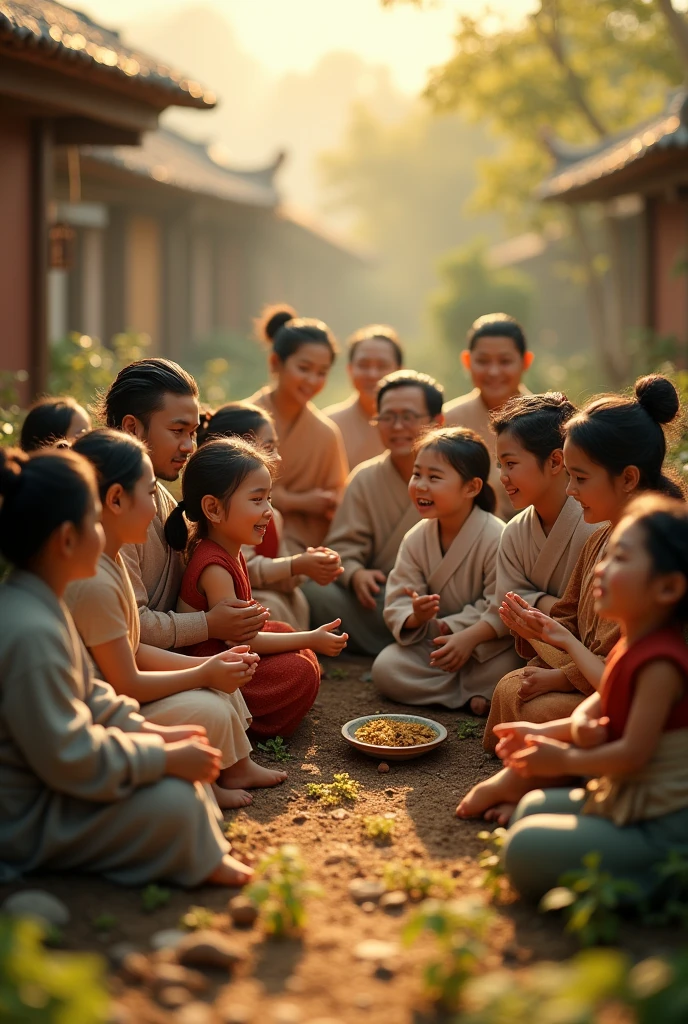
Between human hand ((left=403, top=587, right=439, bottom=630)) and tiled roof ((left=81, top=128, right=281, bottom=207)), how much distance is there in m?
8.20

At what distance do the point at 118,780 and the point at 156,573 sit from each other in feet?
4.60

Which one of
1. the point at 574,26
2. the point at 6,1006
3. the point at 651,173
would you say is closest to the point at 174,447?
the point at 6,1006

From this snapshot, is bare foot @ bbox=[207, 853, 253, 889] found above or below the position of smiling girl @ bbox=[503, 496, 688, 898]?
below

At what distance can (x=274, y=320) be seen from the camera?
6.93 metres

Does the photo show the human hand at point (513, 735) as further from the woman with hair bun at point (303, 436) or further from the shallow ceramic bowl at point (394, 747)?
the woman with hair bun at point (303, 436)

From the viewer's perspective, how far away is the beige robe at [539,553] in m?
4.52

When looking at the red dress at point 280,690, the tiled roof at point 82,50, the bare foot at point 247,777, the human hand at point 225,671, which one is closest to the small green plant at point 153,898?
the human hand at point 225,671

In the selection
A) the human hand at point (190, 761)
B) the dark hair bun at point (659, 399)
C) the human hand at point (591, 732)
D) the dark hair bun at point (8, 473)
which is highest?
the dark hair bun at point (659, 399)

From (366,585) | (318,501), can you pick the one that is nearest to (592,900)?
(366,585)

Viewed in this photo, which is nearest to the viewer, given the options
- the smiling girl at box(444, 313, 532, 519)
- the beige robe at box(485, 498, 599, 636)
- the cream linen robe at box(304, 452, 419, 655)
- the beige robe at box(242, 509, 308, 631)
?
the beige robe at box(485, 498, 599, 636)

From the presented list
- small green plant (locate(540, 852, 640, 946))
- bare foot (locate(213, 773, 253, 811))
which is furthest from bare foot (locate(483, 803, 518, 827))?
bare foot (locate(213, 773, 253, 811))

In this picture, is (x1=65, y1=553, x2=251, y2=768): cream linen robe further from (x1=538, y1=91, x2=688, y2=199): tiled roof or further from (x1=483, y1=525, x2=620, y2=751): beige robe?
(x1=538, y1=91, x2=688, y2=199): tiled roof

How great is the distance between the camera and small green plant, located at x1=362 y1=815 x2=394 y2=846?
358cm

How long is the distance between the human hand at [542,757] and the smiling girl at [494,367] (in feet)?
10.4
